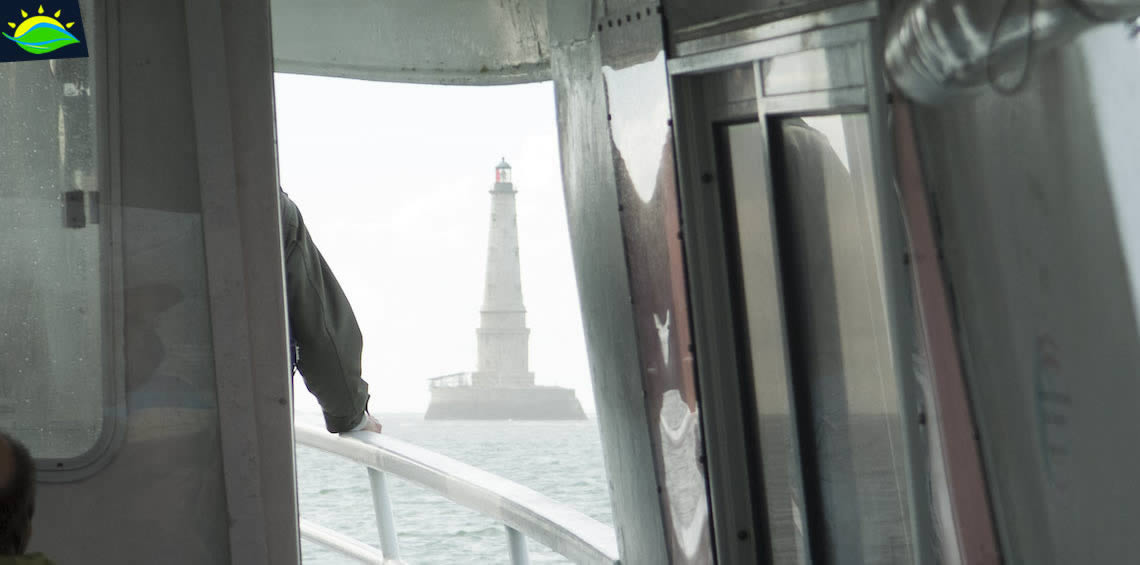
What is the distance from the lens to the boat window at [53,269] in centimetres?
221

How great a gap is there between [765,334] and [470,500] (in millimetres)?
2145

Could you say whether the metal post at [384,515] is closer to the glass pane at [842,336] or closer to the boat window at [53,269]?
the boat window at [53,269]

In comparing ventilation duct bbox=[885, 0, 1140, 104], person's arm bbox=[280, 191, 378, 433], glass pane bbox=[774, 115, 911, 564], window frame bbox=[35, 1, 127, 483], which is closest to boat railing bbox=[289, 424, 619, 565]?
person's arm bbox=[280, 191, 378, 433]

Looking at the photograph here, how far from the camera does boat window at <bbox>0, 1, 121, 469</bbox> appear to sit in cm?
221

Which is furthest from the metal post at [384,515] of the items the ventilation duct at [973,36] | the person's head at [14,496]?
the ventilation duct at [973,36]

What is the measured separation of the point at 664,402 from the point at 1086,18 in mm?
1195

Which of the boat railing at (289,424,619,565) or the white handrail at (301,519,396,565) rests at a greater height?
the boat railing at (289,424,619,565)

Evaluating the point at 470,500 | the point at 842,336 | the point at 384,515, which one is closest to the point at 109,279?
the point at 842,336

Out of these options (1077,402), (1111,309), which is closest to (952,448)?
(1077,402)

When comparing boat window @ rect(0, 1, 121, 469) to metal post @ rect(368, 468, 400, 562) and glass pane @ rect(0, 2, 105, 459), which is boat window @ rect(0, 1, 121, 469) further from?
metal post @ rect(368, 468, 400, 562)

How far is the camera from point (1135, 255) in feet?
5.27

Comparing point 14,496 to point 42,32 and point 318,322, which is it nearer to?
point 42,32

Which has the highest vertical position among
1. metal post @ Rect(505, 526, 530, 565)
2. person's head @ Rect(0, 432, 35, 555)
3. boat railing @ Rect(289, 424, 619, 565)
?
person's head @ Rect(0, 432, 35, 555)

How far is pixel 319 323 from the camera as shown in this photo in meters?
2.95
